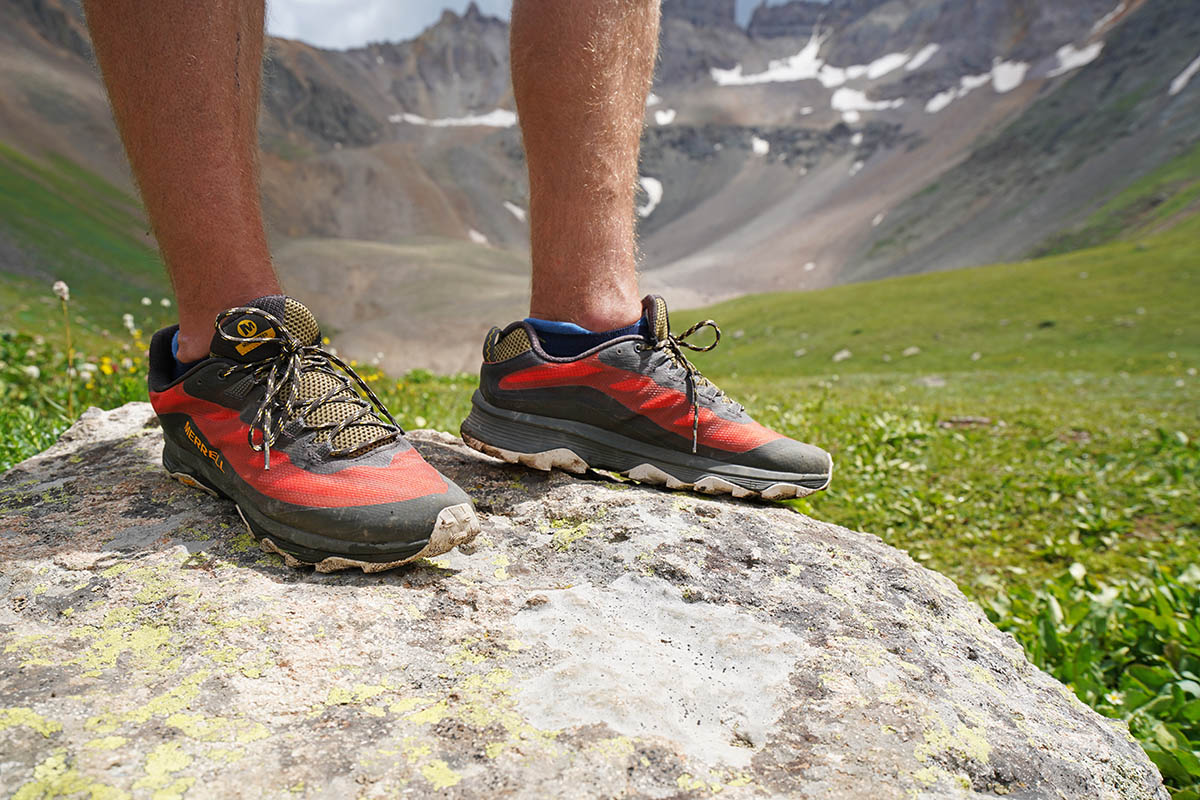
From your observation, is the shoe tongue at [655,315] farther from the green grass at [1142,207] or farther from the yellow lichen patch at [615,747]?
the green grass at [1142,207]

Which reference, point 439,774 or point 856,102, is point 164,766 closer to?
point 439,774

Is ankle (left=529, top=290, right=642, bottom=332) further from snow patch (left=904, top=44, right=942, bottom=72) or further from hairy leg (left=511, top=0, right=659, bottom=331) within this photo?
snow patch (left=904, top=44, right=942, bottom=72)

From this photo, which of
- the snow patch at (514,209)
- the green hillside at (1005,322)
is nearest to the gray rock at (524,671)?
the green hillside at (1005,322)

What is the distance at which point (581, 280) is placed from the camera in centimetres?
279

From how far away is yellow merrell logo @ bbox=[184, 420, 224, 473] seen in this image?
2.33 m

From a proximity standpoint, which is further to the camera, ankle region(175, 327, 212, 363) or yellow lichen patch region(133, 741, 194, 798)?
ankle region(175, 327, 212, 363)

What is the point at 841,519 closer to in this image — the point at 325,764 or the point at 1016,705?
the point at 1016,705

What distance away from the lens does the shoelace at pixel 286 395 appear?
2.19m

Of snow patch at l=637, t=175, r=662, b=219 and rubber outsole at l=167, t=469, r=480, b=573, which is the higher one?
snow patch at l=637, t=175, r=662, b=219

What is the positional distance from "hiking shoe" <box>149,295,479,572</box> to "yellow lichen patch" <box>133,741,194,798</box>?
723mm

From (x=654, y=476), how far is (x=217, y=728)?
5.80ft

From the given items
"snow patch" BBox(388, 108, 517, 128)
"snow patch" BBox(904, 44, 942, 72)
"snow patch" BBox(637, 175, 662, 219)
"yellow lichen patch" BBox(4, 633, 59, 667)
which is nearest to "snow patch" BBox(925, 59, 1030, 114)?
"snow patch" BBox(904, 44, 942, 72)

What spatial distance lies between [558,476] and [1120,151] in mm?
101450

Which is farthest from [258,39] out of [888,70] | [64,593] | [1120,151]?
[888,70]
